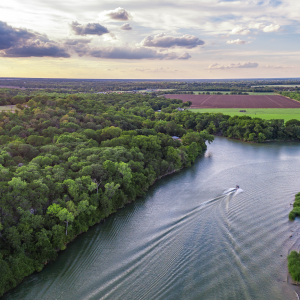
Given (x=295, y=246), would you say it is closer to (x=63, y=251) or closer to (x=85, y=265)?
(x=85, y=265)

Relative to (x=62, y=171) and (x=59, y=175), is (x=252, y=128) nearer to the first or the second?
(x=62, y=171)

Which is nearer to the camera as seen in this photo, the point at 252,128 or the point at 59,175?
the point at 59,175

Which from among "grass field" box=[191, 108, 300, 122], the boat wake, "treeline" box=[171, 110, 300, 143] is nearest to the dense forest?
the boat wake

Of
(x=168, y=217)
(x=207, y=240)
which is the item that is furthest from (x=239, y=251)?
(x=168, y=217)

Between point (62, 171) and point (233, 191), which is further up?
point (62, 171)

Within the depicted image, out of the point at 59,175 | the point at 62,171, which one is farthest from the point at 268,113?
the point at 59,175

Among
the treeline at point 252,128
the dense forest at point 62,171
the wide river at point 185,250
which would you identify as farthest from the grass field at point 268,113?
the wide river at point 185,250
